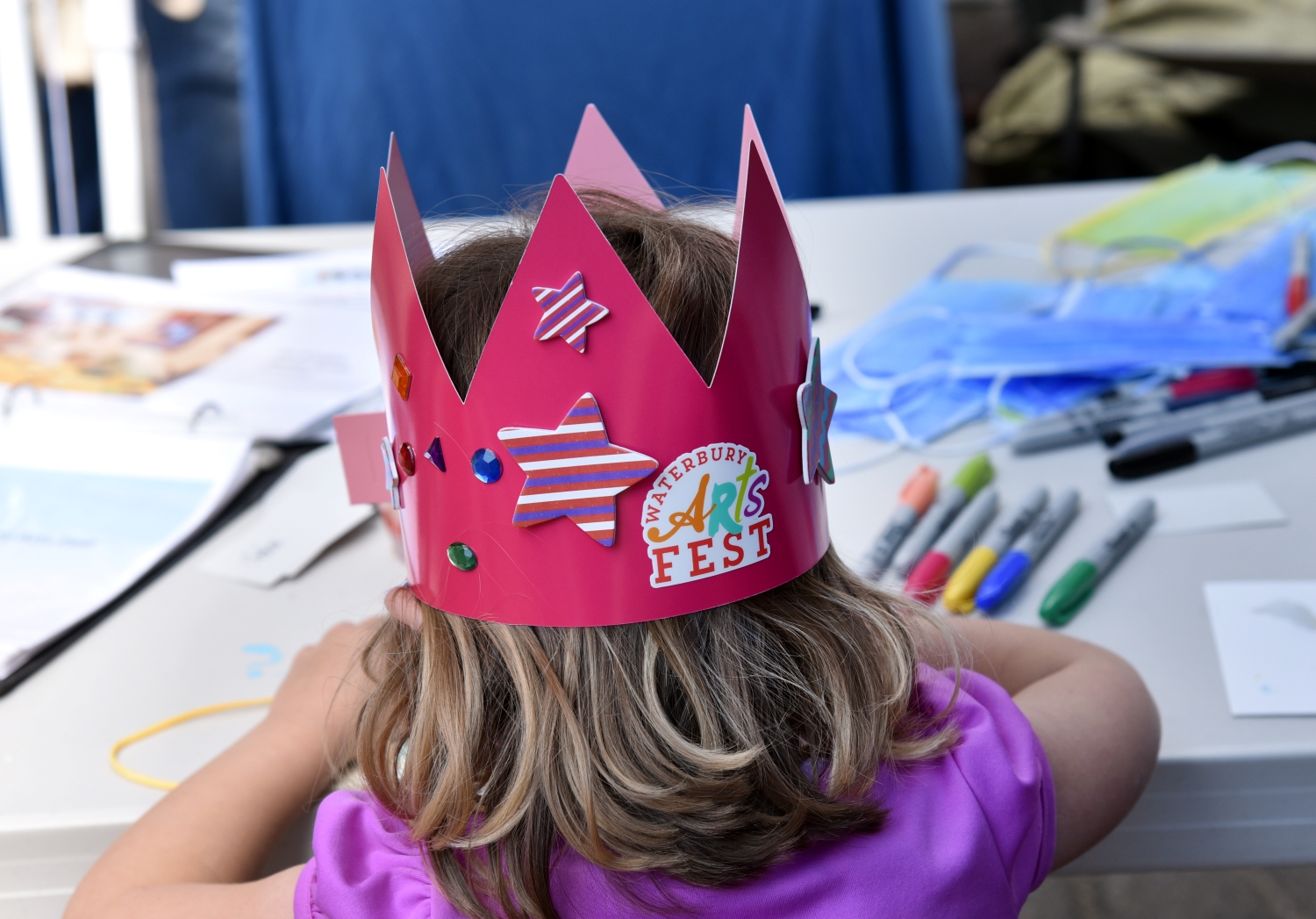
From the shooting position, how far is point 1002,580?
651 millimetres

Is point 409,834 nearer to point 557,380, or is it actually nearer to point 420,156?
point 557,380

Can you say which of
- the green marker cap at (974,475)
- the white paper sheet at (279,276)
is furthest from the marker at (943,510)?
the white paper sheet at (279,276)

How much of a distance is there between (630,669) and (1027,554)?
323 mm

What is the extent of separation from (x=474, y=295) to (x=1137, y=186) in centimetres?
106

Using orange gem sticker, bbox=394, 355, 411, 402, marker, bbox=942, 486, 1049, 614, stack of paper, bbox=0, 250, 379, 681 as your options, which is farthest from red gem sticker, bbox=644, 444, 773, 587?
stack of paper, bbox=0, 250, 379, 681

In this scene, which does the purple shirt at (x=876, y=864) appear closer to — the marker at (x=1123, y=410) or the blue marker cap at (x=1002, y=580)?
the blue marker cap at (x=1002, y=580)

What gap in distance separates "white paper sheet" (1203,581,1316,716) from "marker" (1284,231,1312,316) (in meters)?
0.37

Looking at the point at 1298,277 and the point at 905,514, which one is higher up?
the point at 1298,277

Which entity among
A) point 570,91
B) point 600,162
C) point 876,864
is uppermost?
point 570,91

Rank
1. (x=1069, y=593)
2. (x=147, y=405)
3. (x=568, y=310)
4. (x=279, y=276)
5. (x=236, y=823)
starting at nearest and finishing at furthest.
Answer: (x=568, y=310)
(x=236, y=823)
(x=1069, y=593)
(x=147, y=405)
(x=279, y=276)

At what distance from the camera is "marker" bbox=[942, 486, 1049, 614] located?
0.65m

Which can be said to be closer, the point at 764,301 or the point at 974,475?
the point at 764,301

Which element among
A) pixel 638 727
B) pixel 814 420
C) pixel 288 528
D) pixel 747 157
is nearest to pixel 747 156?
pixel 747 157

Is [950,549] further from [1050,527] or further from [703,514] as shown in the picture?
[703,514]
